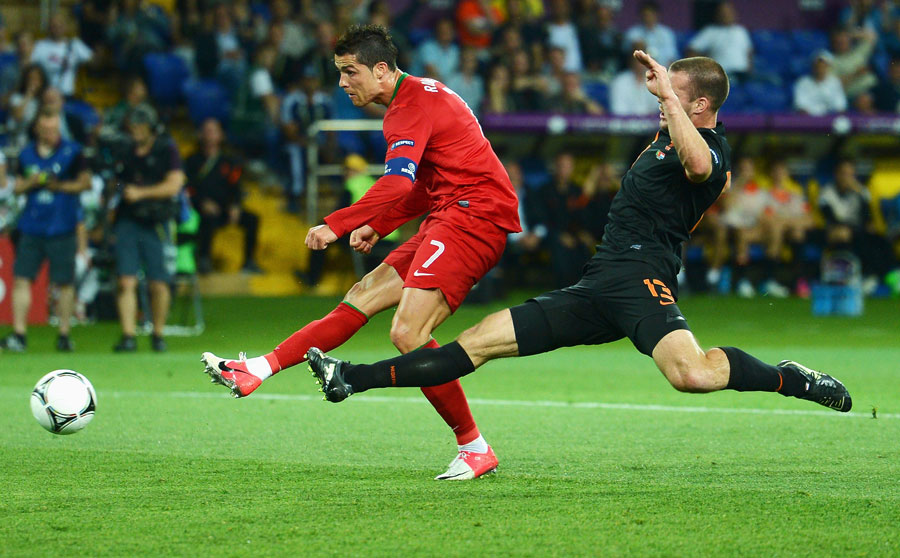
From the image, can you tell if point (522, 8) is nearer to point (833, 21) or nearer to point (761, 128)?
→ point (761, 128)

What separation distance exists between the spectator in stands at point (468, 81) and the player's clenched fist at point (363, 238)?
12110mm

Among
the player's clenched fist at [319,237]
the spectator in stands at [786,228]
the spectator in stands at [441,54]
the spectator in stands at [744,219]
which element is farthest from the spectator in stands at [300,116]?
the player's clenched fist at [319,237]

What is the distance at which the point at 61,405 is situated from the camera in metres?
6.27

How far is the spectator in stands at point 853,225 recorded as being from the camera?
18.6 meters

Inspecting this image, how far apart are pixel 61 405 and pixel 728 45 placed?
16.0 m

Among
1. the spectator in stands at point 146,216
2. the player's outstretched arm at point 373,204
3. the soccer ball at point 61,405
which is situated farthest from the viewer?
the spectator in stands at point 146,216

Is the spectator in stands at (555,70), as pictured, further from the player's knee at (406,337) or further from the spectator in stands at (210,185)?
the player's knee at (406,337)

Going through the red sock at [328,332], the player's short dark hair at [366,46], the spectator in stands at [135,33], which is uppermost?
the spectator in stands at [135,33]

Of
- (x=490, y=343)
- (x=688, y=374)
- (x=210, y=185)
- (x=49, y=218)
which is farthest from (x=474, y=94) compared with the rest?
(x=688, y=374)

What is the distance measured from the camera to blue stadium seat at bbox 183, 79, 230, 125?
1773 cm

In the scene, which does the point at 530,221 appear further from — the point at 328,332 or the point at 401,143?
the point at 401,143

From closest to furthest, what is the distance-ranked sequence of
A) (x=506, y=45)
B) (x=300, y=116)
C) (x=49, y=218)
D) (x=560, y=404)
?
(x=560, y=404) < (x=49, y=218) < (x=300, y=116) < (x=506, y=45)

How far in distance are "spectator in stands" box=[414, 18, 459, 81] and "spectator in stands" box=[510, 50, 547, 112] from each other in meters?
0.93

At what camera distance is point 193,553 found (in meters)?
4.26
